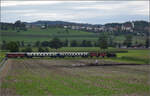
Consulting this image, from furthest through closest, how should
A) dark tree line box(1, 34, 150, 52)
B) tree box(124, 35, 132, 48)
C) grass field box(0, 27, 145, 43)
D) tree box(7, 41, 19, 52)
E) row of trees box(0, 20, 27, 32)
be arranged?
row of trees box(0, 20, 27, 32), grass field box(0, 27, 145, 43), tree box(124, 35, 132, 48), dark tree line box(1, 34, 150, 52), tree box(7, 41, 19, 52)

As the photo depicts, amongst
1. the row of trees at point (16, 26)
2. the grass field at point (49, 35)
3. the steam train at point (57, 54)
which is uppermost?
the row of trees at point (16, 26)

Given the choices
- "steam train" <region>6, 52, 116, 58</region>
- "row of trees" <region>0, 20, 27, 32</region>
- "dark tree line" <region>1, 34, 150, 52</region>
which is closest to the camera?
"steam train" <region>6, 52, 116, 58</region>

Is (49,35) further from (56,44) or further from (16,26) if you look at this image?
(56,44)

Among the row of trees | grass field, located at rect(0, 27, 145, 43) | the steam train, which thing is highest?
the row of trees

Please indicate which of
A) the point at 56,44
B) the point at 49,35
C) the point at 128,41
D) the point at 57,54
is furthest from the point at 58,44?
the point at 49,35

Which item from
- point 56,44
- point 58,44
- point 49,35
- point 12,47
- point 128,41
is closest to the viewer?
point 12,47

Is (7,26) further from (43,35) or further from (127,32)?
(127,32)

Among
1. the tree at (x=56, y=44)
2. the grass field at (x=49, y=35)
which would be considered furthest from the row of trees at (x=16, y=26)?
the tree at (x=56, y=44)

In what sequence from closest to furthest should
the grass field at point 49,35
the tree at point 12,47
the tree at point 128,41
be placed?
1. the tree at point 12,47
2. the tree at point 128,41
3. the grass field at point 49,35

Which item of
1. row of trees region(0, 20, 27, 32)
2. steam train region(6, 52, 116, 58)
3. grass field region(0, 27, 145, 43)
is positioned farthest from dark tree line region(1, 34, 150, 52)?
row of trees region(0, 20, 27, 32)

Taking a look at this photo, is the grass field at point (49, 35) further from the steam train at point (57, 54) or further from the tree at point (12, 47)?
the steam train at point (57, 54)

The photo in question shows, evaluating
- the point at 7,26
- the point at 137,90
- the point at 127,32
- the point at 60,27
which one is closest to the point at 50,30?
the point at 60,27

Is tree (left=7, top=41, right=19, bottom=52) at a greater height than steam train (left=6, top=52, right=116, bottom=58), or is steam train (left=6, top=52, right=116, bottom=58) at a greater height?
tree (left=7, top=41, right=19, bottom=52)

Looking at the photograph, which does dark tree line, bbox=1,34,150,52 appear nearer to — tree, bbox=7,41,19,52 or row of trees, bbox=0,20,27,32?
tree, bbox=7,41,19,52
